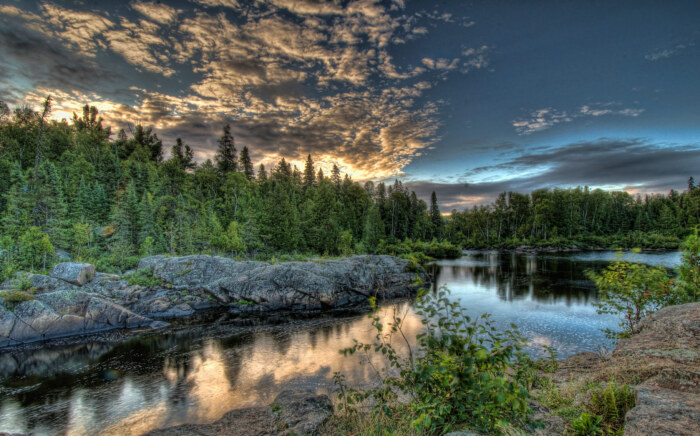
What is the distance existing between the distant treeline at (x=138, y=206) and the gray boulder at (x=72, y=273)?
3022 millimetres

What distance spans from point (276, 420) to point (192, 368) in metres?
7.15

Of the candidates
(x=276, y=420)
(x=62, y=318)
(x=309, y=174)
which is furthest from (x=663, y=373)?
(x=309, y=174)

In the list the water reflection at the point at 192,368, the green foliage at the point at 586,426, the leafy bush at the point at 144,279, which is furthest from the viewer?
the leafy bush at the point at 144,279

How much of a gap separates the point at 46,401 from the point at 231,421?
24.9ft

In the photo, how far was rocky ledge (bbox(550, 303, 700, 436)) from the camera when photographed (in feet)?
10.2

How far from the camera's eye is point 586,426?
381 centimetres

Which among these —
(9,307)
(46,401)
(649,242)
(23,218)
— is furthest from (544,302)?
(649,242)

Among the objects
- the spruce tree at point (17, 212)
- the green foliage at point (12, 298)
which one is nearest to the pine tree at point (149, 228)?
the spruce tree at point (17, 212)

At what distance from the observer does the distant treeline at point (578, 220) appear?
208 ft

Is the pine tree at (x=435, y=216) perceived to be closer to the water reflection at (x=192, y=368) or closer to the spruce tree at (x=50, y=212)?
the water reflection at (x=192, y=368)

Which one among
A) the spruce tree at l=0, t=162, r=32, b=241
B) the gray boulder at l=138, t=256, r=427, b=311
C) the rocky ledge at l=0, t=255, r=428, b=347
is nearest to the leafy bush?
the rocky ledge at l=0, t=255, r=428, b=347

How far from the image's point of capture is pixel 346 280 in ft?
77.5

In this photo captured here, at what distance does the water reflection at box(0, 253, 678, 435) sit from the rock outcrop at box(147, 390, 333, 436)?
4.27 feet

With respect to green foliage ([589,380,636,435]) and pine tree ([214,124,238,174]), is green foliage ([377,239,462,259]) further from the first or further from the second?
green foliage ([589,380,636,435])
